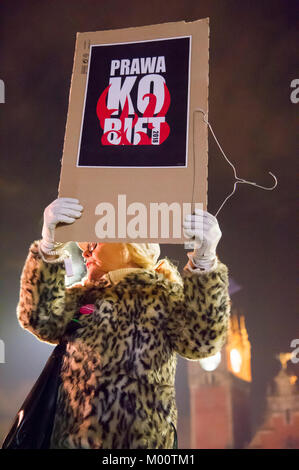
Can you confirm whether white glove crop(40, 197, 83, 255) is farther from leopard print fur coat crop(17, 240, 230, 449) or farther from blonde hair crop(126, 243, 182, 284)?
blonde hair crop(126, 243, 182, 284)

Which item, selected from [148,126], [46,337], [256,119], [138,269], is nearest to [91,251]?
[138,269]

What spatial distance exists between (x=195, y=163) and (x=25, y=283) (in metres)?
0.56

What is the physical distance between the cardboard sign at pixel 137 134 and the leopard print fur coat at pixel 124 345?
0.60ft

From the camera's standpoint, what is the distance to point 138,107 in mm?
1073

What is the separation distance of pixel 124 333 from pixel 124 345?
3 cm

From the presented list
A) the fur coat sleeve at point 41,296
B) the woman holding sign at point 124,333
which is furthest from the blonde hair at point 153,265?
the fur coat sleeve at point 41,296

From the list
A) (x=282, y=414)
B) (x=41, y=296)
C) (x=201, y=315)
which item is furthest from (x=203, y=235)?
(x=282, y=414)

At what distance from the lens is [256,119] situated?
2357mm

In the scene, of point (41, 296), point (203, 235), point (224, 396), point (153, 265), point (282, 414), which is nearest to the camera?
point (203, 235)

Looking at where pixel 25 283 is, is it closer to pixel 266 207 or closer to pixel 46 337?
pixel 46 337

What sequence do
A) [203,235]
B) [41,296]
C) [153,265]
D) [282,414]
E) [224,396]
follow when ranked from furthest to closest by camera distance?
[224,396] → [282,414] → [153,265] → [41,296] → [203,235]

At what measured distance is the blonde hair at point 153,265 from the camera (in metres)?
1.25

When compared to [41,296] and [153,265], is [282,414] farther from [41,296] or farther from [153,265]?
[41,296]

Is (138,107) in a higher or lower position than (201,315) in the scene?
higher
